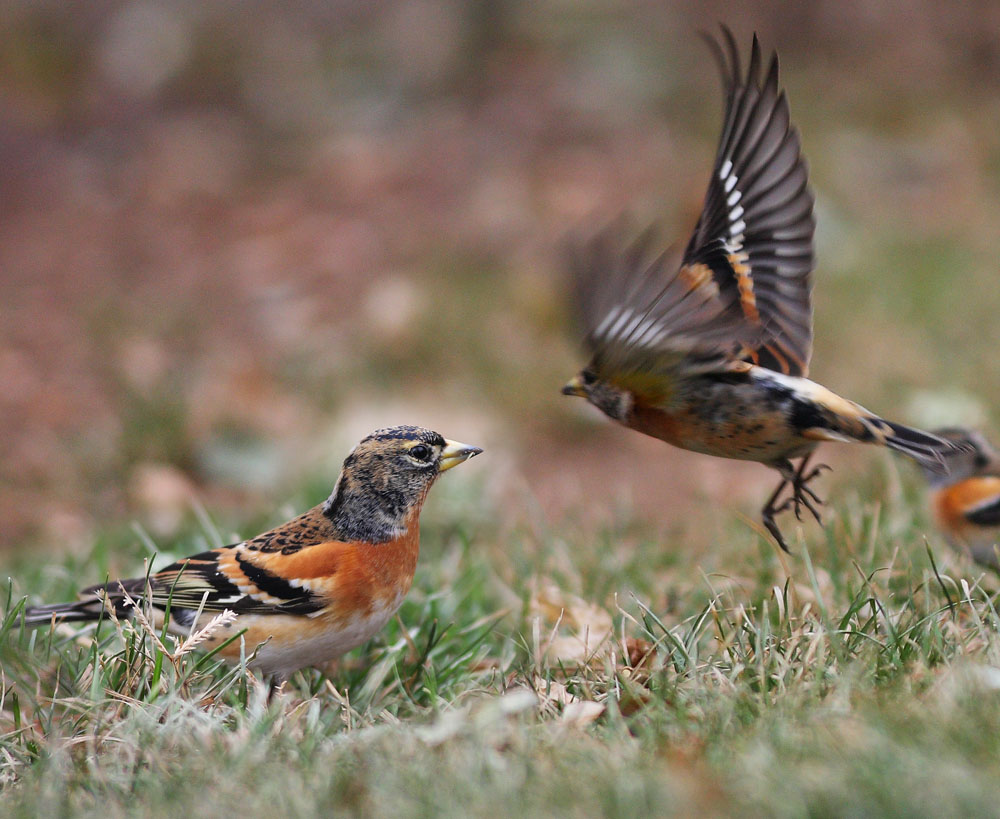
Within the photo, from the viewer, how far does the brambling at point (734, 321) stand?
9.64ft

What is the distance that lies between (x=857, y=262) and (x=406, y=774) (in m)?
6.31

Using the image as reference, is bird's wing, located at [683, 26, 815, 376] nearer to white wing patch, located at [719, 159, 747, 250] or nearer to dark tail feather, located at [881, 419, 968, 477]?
white wing patch, located at [719, 159, 747, 250]

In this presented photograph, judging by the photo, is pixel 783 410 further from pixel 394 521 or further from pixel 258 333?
pixel 258 333

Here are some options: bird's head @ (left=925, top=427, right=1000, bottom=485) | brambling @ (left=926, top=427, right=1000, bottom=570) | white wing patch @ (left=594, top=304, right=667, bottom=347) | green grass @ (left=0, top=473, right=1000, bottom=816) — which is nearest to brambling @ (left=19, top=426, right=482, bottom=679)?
green grass @ (left=0, top=473, right=1000, bottom=816)

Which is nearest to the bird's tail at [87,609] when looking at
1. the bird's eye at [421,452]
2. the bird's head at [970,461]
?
the bird's eye at [421,452]

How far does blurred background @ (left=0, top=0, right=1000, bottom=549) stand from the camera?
6102 mm

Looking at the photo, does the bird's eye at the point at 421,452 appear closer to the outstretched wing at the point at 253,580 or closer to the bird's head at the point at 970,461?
the outstretched wing at the point at 253,580

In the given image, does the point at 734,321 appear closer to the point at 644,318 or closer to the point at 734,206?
the point at 644,318

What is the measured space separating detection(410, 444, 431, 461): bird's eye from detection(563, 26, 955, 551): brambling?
556 millimetres

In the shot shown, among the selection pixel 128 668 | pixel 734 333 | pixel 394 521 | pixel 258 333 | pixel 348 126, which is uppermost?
pixel 348 126

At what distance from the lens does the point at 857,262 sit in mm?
7816

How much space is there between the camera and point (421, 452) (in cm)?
360

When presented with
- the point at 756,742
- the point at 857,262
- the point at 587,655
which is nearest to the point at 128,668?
the point at 587,655

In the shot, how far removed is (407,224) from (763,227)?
5.43 metres
